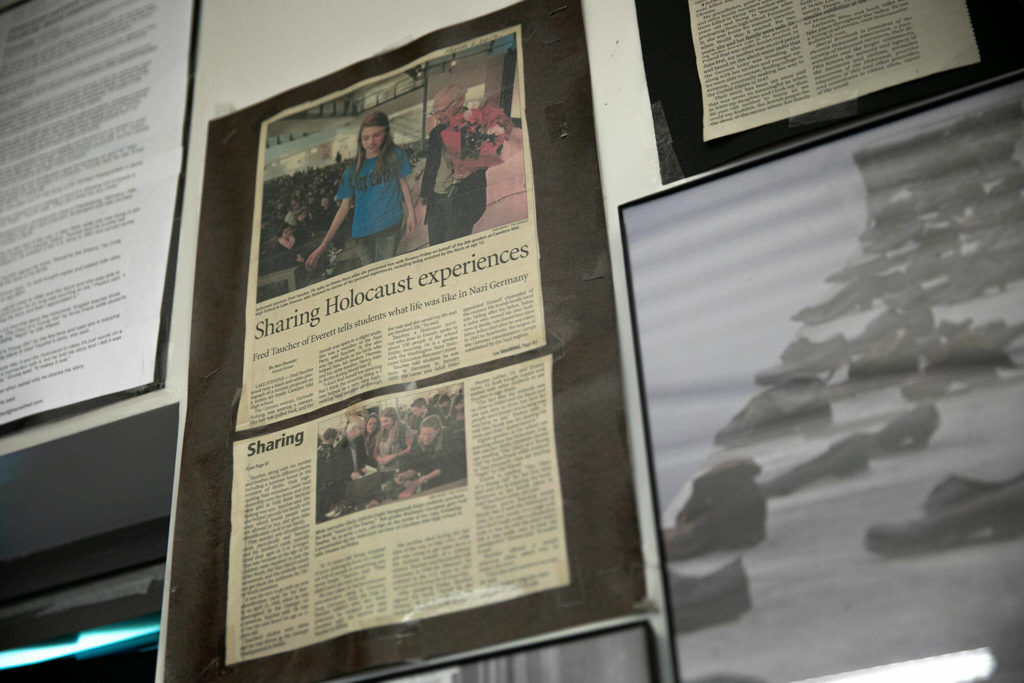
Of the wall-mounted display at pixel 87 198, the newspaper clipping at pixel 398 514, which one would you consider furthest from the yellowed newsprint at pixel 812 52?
the wall-mounted display at pixel 87 198

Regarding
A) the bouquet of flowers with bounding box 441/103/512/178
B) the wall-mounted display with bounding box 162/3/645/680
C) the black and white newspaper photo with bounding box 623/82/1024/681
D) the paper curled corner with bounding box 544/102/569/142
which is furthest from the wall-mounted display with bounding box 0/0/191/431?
the black and white newspaper photo with bounding box 623/82/1024/681

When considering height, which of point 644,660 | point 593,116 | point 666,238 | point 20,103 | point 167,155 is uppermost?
point 20,103

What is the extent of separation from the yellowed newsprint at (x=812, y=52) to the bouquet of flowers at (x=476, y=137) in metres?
0.35

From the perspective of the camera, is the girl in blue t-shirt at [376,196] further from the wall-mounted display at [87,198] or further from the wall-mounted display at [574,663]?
the wall-mounted display at [574,663]

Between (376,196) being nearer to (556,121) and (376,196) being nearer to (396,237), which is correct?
(396,237)

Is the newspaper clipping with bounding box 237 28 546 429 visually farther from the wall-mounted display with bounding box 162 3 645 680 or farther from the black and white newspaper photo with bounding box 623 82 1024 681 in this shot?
the black and white newspaper photo with bounding box 623 82 1024 681

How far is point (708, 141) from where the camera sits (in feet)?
4.81

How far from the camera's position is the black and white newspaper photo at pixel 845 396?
107cm

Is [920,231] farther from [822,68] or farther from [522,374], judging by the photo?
[522,374]

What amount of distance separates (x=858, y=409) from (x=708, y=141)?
50cm

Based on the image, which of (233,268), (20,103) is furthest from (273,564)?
(20,103)

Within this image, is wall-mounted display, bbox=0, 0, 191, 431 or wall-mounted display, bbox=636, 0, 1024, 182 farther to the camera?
wall-mounted display, bbox=0, 0, 191, 431

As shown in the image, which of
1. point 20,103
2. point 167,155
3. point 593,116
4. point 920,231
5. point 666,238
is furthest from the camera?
point 20,103

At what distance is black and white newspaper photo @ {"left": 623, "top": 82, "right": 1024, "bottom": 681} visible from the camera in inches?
42.0
